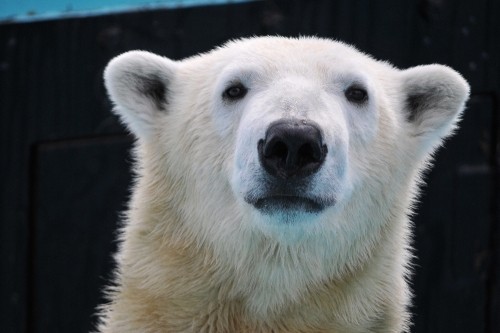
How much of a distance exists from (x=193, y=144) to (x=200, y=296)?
2.44ft

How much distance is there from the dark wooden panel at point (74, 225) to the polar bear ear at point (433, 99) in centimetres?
283

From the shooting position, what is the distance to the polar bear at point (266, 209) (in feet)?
17.3

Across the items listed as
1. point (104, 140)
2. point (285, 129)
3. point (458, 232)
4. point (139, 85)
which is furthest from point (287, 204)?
point (458, 232)

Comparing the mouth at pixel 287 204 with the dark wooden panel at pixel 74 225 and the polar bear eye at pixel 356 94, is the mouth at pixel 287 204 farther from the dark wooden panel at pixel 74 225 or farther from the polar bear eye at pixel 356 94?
the dark wooden panel at pixel 74 225

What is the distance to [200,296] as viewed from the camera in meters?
5.54

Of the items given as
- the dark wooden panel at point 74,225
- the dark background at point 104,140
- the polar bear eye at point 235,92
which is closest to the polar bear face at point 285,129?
the polar bear eye at point 235,92

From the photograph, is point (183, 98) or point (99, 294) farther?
point (99, 294)

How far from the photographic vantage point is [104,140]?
852cm

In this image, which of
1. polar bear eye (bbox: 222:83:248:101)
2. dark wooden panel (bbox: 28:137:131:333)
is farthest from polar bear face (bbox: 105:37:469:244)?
dark wooden panel (bbox: 28:137:131:333)

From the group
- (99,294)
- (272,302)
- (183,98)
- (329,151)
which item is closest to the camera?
(329,151)

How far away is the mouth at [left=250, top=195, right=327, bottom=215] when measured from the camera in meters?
5.16

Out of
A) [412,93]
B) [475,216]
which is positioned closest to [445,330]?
[475,216]

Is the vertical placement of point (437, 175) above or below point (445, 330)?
above

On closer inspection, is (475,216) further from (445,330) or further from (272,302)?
(272,302)
